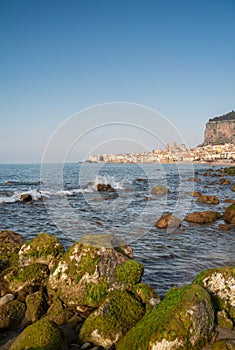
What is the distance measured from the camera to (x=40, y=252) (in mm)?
8242

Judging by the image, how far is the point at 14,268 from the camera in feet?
25.2

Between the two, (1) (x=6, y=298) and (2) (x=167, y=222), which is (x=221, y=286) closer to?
(1) (x=6, y=298)

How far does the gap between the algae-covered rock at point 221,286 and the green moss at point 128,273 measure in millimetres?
1368

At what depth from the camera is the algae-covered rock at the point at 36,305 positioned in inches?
251

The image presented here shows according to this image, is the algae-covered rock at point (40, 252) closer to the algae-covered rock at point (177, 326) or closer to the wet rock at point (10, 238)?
the wet rock at point (10, 238)

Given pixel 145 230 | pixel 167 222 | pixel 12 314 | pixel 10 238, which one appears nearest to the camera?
pixel 12 314

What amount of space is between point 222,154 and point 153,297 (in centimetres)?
17460

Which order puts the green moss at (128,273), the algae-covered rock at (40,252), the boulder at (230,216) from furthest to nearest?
the boulder at (230,216) → the algae-covered rock at (40,252) → the green moss at (128,273)

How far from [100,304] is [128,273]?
3.08ft

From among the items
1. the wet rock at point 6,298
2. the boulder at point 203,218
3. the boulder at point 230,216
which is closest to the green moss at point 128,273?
the wet rock at point 6,298

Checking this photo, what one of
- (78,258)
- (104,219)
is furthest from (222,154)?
(78,258)

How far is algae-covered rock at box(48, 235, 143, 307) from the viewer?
6859 millimetres

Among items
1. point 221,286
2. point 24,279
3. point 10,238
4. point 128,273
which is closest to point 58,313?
point 24,279

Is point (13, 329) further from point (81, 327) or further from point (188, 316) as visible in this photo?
point (188, 316)
